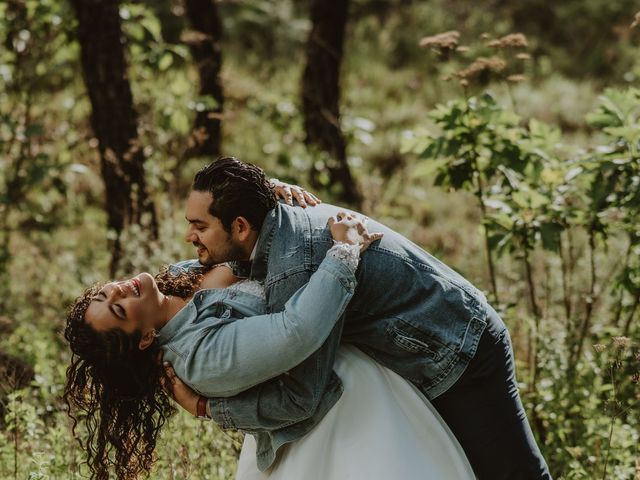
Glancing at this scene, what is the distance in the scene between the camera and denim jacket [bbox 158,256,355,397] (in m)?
2.43

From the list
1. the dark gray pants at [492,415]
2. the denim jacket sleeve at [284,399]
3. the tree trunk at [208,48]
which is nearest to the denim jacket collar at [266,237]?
the denim jacket sleeve at [284,399]

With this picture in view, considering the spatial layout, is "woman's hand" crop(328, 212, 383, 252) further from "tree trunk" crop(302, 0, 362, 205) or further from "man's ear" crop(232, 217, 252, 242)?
"tree trunk" crop(302, 0, 362, 205)

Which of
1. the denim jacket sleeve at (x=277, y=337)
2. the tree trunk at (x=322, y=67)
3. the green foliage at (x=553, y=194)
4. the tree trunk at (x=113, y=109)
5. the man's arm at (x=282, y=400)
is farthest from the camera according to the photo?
the tree trunk at (x=322, y=67)

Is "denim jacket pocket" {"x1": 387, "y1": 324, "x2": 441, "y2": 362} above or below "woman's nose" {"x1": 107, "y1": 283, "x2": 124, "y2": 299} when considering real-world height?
below

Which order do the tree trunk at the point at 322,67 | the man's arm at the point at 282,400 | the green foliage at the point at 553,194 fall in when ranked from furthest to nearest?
1. the tree trunk at the point at 322,67
2. the green foliage at the point at 553,194
3. the man's arm at the point at 282,400

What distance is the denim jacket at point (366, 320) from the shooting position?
260 cm

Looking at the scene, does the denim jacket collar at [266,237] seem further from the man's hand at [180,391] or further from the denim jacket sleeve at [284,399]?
the man's hand at [180,391]

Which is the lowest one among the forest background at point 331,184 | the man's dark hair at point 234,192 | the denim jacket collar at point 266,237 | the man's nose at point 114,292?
the forest background at point 331,184

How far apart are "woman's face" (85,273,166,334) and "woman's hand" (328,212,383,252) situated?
0.65 metres

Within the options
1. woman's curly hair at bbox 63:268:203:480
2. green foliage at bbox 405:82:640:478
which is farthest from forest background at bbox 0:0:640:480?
woman's curly hair at bbox 63:268:203:480

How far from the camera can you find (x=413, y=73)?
42.6ft

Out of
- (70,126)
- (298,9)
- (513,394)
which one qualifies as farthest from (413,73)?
(513,394)

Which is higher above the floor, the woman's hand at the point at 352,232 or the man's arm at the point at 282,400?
the woman's hand at the point at 352,232

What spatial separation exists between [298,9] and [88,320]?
1480 centimetres
